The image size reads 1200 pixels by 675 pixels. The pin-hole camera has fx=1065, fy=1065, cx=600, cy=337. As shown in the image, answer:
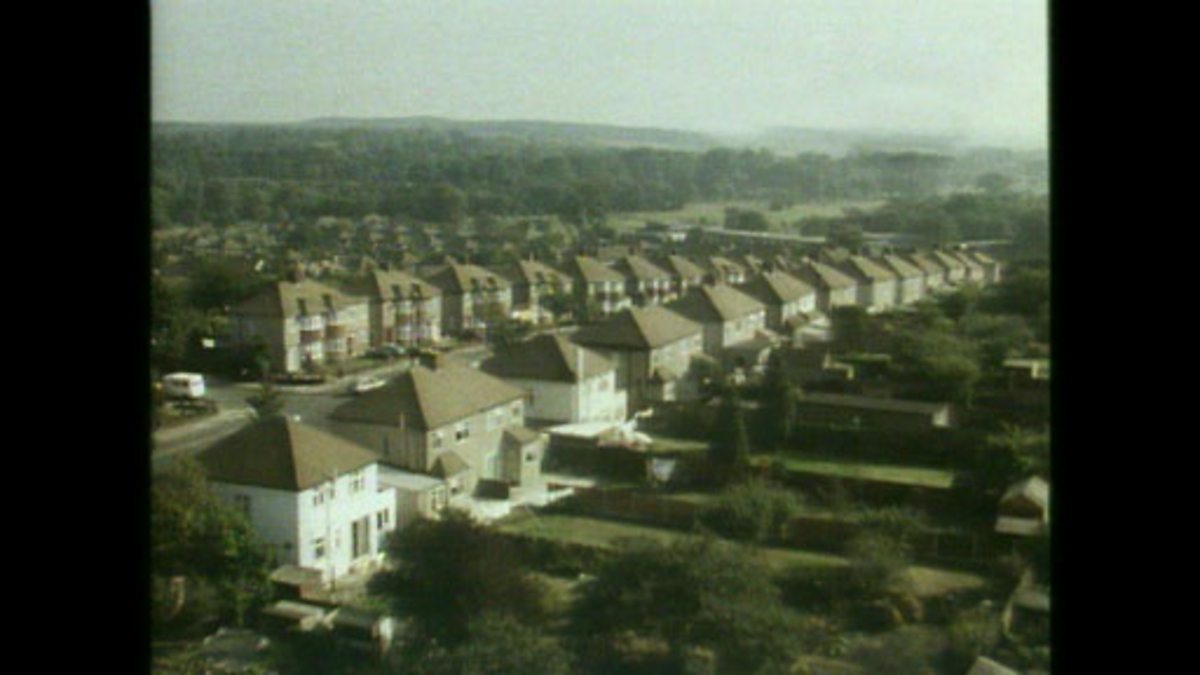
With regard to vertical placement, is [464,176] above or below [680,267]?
above

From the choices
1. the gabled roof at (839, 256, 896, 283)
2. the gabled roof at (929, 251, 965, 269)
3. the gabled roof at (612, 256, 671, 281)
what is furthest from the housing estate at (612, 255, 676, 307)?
the gabled roof at (929, 251, 965, 269)

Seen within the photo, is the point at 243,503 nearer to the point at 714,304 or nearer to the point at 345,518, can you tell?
the point at 345,518

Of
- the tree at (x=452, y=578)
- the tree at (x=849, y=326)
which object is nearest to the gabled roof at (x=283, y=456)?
the tree at (x=452, y=578)

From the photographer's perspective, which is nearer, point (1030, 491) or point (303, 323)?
point (1030, 491)

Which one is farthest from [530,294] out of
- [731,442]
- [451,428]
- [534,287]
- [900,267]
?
[900,267]

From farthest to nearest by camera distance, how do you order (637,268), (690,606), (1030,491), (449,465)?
(637,268), (449,465), (690,606), (1030,491)

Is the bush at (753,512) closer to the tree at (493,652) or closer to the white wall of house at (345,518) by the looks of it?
the tree at (493,652)
